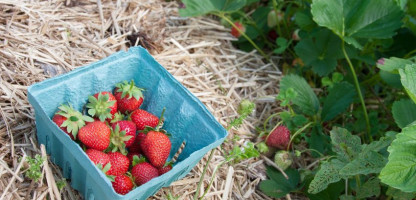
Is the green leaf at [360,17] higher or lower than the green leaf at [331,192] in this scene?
higher

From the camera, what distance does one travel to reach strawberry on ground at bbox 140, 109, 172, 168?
1.48 m

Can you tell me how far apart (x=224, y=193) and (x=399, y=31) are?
1053 millimetres

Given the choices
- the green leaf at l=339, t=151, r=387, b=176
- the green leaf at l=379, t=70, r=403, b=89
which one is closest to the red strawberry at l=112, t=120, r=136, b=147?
the green leaf at l=339, t=151, r=387, b=176

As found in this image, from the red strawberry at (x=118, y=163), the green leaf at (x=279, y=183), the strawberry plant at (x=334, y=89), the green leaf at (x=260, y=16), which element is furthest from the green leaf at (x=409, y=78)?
the green leaf at (x=260, y=16)

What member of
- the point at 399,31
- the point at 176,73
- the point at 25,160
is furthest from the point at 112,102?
the point at 399,31

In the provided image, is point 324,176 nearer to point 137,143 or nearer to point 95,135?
point 137,143

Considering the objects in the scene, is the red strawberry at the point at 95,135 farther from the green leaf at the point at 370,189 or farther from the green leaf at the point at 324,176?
the green leaf at the point at 370,189

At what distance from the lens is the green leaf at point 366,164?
1454 mm

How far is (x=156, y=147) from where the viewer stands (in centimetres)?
148

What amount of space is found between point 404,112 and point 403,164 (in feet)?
1.48

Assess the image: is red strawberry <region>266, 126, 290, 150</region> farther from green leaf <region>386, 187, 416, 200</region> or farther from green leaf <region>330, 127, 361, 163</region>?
green leaf <region>386, 187, 416, 200</region>

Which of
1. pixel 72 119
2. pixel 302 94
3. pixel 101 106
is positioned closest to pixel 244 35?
pixel 302 94

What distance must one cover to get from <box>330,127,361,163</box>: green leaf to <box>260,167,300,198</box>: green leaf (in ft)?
0.66

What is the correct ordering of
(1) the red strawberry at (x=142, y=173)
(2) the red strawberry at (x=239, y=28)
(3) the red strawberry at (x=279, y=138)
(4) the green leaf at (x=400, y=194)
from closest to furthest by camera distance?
(1) the red strawberry at (x=142, y=173) → (4) the green leaf at (x=400, y=194) → (3) the red strawberry at (x=279, y=138) → (2) the red strawberry at (x=239, y=28)
